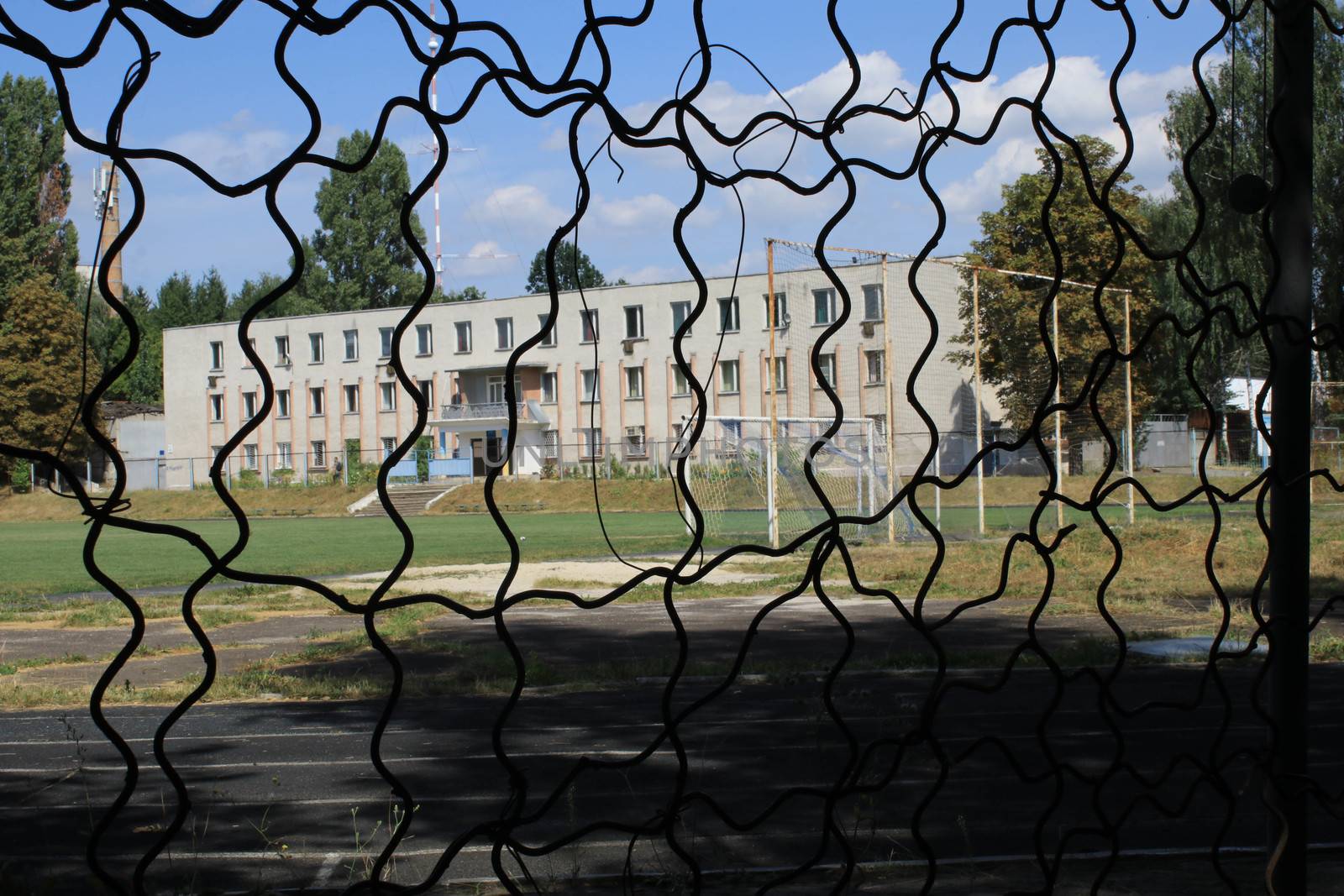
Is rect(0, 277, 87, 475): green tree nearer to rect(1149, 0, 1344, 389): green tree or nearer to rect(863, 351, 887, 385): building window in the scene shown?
rect(863, 351, 887, 385): building window

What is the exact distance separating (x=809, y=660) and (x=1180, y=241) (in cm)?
3396

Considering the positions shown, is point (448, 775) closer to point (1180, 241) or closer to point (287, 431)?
point (1180, 241)

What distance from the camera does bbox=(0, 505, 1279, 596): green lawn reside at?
20120mm

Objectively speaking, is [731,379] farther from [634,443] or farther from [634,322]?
[634,322]

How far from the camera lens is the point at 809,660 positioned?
829 cm

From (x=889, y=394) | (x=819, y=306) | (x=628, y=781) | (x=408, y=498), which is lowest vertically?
(x=408, y=498)

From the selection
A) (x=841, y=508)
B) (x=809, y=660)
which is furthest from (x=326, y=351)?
(x=809, y=660)

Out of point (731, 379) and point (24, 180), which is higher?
point (24, 180)

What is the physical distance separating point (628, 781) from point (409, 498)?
173 feet

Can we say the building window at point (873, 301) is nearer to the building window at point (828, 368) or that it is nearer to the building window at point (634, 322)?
the building window at point (828, 368)

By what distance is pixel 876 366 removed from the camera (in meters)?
22.2

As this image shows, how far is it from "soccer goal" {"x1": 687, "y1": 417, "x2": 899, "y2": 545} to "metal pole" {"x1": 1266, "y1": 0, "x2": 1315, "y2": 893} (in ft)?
54.7

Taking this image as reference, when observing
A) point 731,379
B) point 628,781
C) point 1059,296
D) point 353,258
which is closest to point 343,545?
point 1059,296

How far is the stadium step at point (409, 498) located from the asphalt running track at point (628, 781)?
44.4m
